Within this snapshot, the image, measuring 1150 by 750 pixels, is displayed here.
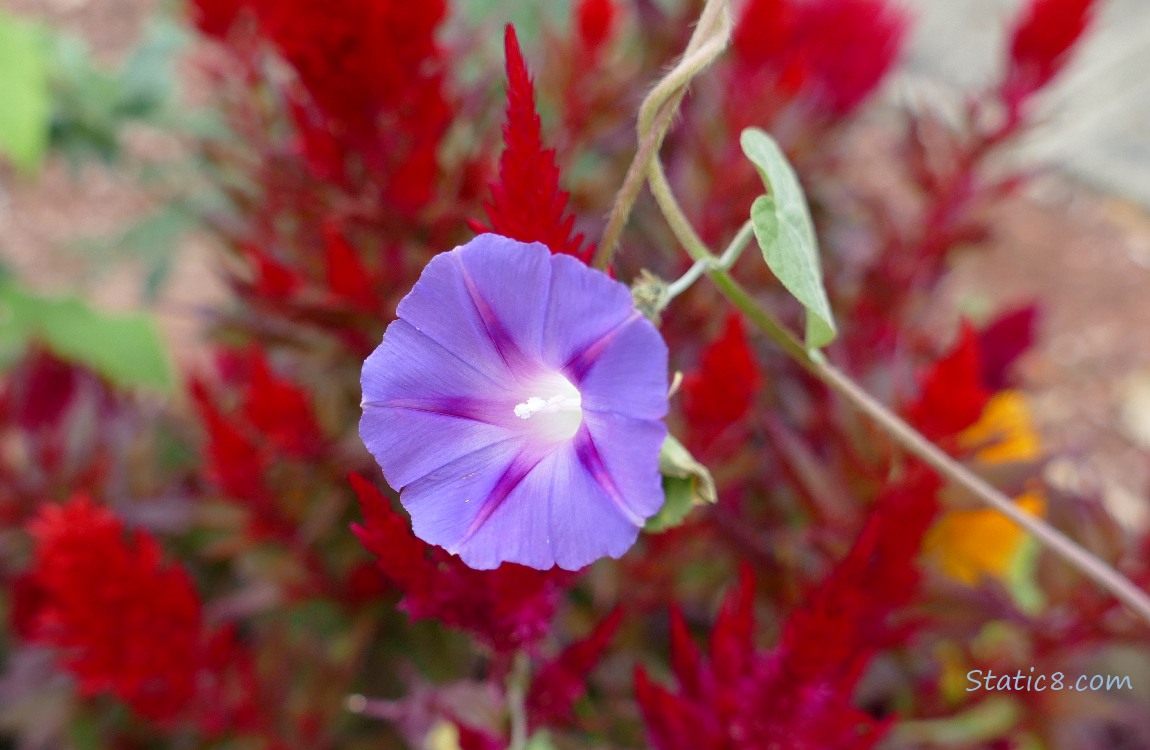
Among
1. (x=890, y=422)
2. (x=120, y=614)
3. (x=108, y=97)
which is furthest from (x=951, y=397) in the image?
(x=108, y=97)

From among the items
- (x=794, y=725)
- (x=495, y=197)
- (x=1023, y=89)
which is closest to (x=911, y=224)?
(x=1023, y=89)

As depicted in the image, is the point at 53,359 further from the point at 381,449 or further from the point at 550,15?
the point at 381,449

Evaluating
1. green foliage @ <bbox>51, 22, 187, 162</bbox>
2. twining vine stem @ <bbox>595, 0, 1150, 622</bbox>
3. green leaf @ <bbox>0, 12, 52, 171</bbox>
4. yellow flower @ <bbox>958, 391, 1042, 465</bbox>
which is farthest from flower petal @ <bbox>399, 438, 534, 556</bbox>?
green foliage @ <bbox>51, 22, 187, 162</bbox>

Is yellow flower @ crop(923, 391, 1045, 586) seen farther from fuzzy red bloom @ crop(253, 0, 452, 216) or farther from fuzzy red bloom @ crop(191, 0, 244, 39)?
fuzzy red bloom @ crop(191, 0, 244, 39)

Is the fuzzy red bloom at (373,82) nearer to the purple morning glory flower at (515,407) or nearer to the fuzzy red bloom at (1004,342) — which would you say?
the purple morning glory flower at (515,407)

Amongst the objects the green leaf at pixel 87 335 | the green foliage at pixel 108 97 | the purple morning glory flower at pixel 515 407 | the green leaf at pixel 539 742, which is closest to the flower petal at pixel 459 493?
the purple morning glory flower at pixel 515 407
